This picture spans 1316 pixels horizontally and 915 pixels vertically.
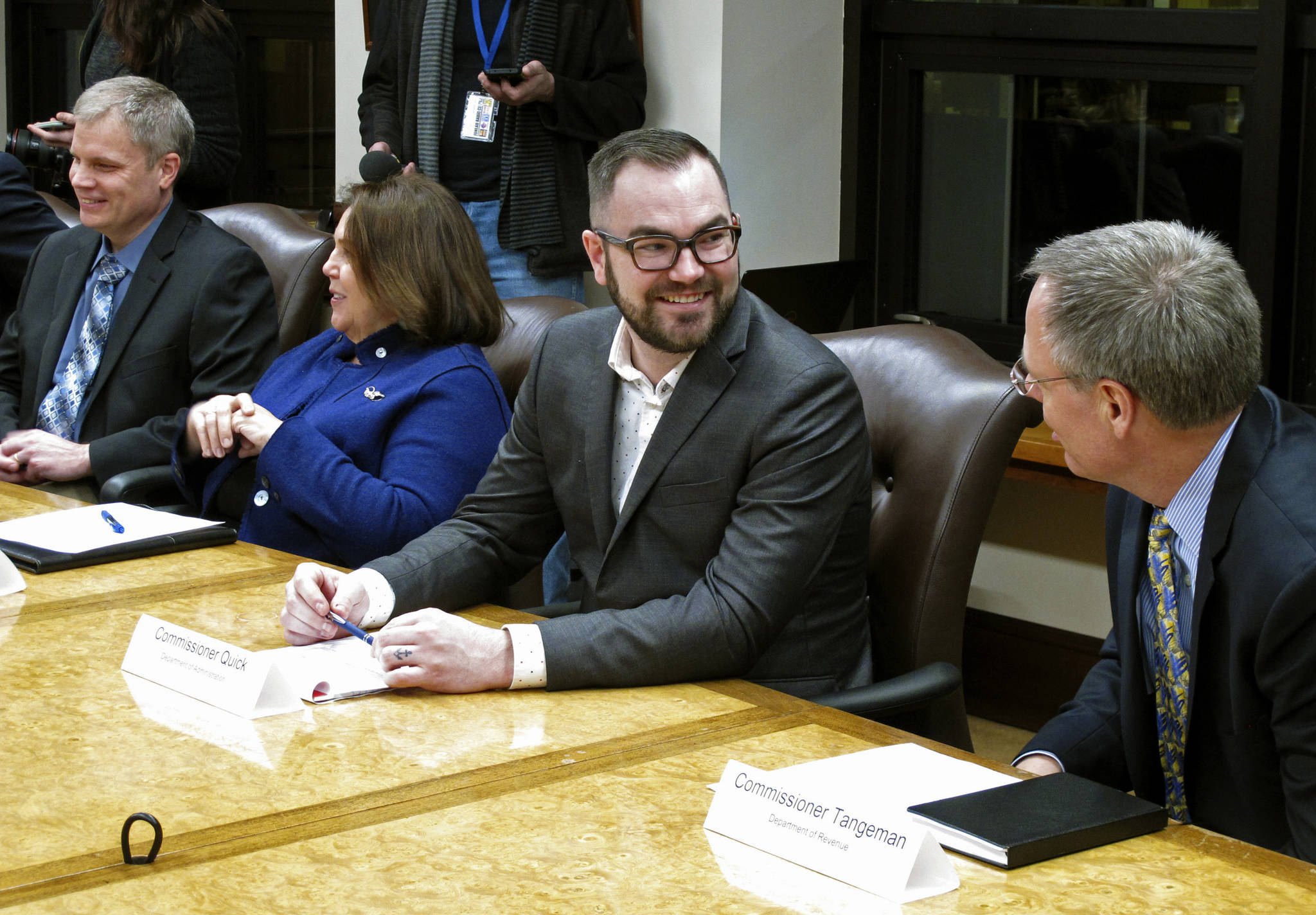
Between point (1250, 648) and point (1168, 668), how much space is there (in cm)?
17

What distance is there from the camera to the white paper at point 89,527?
226cm

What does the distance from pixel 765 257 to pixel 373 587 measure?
6.87 feet

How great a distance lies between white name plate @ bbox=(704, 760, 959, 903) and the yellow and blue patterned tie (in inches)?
18.1

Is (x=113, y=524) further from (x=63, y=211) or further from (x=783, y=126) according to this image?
(x=63, y=211)

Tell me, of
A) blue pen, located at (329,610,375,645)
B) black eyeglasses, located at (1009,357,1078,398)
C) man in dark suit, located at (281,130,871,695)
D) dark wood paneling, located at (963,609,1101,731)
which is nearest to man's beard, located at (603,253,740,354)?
man in dark suit, located at (281,130,871,695)

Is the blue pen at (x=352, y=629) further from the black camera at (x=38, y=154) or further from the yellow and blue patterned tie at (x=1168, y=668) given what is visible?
the black camera at (x=38, y=154)

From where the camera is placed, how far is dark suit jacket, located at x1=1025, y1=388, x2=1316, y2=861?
147 cm

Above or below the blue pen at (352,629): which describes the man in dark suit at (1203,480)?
above

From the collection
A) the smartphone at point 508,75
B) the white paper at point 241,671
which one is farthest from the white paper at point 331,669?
the smartphone at point 508,75

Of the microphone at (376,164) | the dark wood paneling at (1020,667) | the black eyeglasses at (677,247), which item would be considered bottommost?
the dark wood paneling at (1020,667)

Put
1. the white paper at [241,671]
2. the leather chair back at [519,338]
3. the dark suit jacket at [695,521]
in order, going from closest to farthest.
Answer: the white paper at [241,671] < the dark suit jacket at [695,521] < the leather chair back at [519,338]

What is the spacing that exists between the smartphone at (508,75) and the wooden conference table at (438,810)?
1927 millimetres

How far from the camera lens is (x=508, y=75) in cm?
350

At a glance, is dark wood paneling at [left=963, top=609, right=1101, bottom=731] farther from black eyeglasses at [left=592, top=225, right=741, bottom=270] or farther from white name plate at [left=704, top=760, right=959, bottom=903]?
white name plate at [left=704, top=760, right=959, bottom=903]
